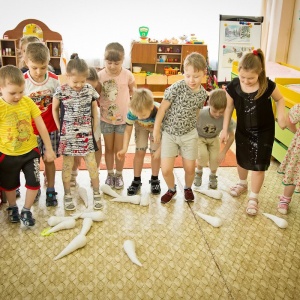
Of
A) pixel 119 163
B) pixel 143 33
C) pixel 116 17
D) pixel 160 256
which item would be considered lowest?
pixel 160 256

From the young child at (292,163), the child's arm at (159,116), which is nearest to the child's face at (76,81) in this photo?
the child's arm at (159,116)

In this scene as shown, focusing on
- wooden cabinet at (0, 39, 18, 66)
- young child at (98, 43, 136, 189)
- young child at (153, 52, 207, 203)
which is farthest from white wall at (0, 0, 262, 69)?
young child at (153, 52, 207, 203)

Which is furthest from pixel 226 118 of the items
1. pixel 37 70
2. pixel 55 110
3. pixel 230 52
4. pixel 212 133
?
pixel 230 52

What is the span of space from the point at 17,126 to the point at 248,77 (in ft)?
4.14

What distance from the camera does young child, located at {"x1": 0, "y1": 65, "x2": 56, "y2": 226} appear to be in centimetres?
155

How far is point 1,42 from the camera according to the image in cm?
447

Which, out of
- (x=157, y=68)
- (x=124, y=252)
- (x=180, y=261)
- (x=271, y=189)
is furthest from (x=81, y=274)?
(x=157, y=68)

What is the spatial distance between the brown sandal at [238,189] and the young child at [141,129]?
1.69ft

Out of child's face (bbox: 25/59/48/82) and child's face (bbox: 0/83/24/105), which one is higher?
child's face (bbox: 25/59/48/82)

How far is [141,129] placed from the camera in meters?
2.06

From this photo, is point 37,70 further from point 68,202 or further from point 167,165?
point 167,165

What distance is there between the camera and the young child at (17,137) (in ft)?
5.10

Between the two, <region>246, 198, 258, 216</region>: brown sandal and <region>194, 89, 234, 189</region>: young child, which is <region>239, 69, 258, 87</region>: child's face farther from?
<region>246, 198, 258, 216</region>: brown sandal

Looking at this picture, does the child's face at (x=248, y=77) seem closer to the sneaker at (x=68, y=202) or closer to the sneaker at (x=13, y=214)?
the sneaker at (x=68, y=202)
